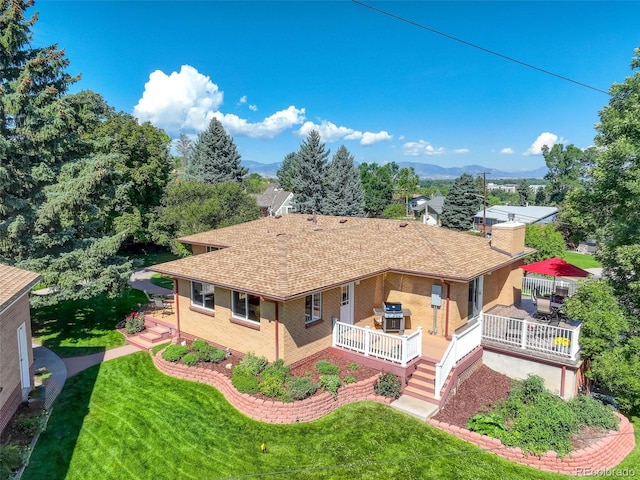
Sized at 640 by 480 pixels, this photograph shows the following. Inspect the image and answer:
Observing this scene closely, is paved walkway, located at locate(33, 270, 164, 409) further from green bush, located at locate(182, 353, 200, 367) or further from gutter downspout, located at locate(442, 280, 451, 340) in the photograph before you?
gutter downspout, located at locate(442, 280, 451, 340)

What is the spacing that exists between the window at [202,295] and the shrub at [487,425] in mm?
9570

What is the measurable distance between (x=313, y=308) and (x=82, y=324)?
476 inches

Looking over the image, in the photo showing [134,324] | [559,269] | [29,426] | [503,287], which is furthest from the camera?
[503,287]

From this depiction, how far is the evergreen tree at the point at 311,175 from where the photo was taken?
4928cm

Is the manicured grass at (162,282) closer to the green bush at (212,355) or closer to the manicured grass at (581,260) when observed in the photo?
the green bush at (212,355)

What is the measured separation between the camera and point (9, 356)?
9969 mm

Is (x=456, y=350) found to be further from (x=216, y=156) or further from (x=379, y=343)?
(x=216, y=156)

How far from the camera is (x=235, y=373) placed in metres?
12.0

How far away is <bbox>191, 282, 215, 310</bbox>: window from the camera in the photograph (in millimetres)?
14863

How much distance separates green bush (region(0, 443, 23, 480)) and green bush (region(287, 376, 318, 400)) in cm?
618

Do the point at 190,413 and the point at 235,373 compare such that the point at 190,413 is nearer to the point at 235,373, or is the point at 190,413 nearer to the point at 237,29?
the point at 235,373

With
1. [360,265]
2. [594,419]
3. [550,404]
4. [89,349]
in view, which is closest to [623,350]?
[594,419]

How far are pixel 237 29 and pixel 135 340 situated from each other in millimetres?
17530

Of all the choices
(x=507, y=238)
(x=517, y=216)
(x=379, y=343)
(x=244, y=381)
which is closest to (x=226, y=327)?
(x=244, y=381)
